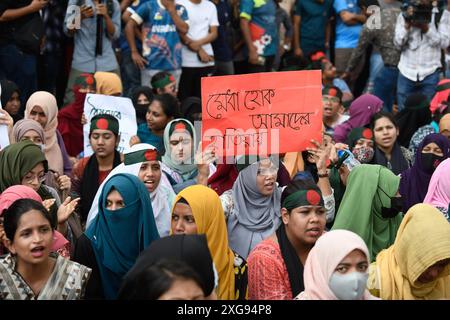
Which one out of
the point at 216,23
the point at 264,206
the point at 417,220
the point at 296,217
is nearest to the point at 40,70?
the point at 216,23

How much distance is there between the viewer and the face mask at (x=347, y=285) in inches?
199

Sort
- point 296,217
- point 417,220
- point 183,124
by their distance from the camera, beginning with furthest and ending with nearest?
point 183,124 → point 296,217 → point 417,220

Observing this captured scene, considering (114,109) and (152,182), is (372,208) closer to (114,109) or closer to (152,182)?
(152,182)

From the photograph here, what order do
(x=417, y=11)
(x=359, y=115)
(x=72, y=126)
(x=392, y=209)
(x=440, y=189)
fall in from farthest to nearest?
(x=417, y=11), (x=72, y=126), (x=359, y=115), (x=440, y=189), (x=392, y=209)

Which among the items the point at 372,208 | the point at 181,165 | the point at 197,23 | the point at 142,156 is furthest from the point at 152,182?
the point at 197,23

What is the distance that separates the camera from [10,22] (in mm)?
10273

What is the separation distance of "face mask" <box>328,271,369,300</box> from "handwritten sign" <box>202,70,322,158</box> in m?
2.06

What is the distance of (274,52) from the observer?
12.4 meters

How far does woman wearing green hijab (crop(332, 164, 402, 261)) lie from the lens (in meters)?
6.50

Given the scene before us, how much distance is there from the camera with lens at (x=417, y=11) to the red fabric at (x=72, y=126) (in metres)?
3.51

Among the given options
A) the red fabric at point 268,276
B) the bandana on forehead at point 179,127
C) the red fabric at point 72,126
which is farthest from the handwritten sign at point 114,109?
the red fabric at point 268,276

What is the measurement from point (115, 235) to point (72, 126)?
4.22 meters

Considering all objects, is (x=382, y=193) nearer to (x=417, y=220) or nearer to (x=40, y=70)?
(x=417, y=220)

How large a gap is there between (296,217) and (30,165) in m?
1.80
